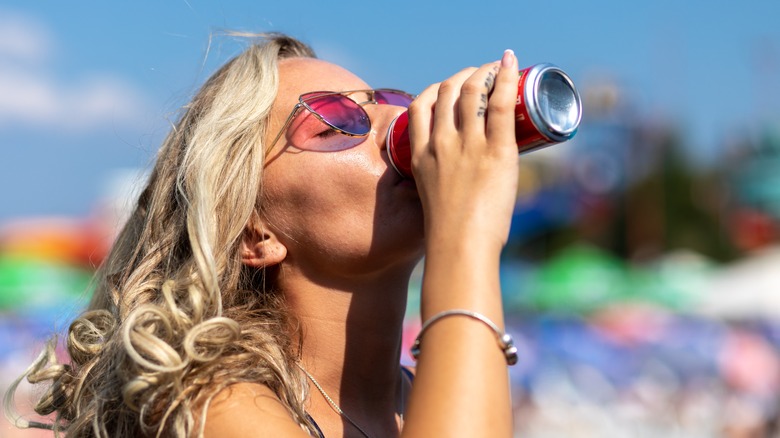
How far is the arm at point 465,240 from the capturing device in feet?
4.60

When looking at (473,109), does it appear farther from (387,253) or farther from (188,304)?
(188,304)

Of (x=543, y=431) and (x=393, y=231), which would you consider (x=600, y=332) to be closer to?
(x=543, y=431)

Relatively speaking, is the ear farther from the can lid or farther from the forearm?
the can lid

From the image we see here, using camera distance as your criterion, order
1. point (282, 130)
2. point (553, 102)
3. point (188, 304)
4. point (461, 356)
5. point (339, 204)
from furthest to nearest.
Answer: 1. point (282, 130)
2. point (339, 204)
3. point (188, 304)
4. point (553, 102)
5. point (461, 356)

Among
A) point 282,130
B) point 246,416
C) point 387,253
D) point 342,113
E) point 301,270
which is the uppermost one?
point 342,113

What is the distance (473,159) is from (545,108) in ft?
0.68

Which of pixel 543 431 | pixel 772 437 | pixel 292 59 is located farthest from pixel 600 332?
pixel 292 59

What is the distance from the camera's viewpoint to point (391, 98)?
2.28 m

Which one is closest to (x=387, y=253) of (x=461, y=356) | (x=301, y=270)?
(x=301, y=270)

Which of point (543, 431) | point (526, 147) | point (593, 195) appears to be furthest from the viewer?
point (593, 195)

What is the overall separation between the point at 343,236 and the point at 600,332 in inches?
575

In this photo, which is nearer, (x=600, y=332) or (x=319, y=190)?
(x=319, y=190)

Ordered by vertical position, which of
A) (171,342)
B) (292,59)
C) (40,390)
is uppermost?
(292,59)

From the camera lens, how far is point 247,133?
2.10m
